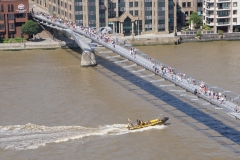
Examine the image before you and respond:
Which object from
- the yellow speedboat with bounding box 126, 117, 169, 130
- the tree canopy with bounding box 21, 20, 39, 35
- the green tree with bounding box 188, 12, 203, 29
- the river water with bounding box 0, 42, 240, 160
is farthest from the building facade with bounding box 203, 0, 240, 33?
the yellow speedboat with bounding box 126, 117, 169, 130

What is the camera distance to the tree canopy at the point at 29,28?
75.8m

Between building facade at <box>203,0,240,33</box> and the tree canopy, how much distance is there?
2208cm

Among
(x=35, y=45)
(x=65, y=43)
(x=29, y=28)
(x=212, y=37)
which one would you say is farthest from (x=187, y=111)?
(x=29, y=28)

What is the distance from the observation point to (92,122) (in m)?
43.1

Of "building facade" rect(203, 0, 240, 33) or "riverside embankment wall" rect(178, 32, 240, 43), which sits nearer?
"riverside embankment wall" rect(178, 32, 240, 43)

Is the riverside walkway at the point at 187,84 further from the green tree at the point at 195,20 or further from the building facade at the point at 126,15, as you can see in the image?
the green tree at the point at 195,20

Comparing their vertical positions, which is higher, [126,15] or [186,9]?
[186,9]

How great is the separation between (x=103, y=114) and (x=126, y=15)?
3582cm

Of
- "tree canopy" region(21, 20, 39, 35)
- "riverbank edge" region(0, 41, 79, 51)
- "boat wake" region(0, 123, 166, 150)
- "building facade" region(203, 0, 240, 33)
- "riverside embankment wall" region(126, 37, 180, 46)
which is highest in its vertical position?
"building facade" region(203, 0, 240, 33)

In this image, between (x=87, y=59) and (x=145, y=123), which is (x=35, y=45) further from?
(x=145, y=123)

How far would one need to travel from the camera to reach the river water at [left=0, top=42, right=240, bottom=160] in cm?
3775

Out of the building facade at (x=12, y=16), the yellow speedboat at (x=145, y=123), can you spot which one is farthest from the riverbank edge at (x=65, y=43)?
the yellow speedboat at (x=145, y=123)

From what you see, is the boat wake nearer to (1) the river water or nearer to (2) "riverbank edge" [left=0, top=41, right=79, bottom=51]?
(1) the river water

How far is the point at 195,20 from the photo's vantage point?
7994cm
